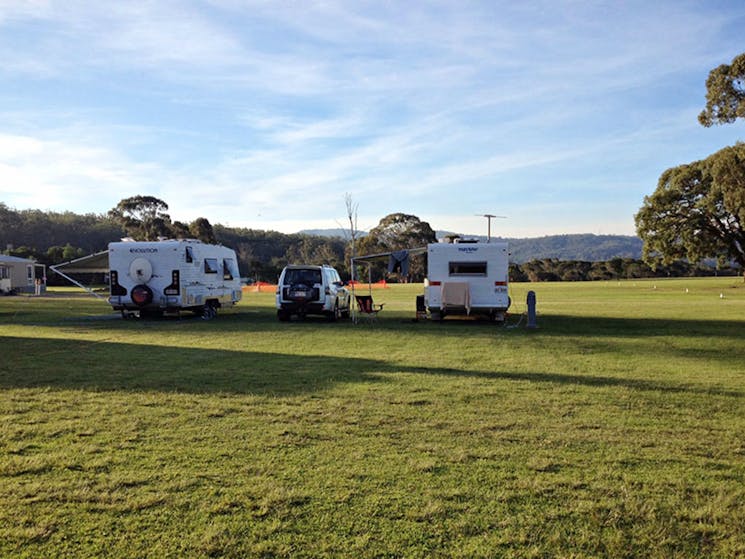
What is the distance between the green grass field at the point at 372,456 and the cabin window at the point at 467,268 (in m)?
6.70

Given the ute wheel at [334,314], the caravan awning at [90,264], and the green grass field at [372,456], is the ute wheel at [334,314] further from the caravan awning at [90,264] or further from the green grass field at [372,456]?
the green grass field at [372,456]

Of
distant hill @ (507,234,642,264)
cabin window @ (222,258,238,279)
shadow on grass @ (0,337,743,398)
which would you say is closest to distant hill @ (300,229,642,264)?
distant hill @ (507,234,642,264)

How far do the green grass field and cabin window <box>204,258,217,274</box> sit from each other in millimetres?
8959

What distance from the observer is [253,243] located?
93.5 meters

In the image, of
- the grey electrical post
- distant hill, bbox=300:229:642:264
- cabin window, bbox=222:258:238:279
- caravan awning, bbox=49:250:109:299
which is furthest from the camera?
distant hill, bbox=300:229:642:264

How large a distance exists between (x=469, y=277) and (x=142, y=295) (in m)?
9.03

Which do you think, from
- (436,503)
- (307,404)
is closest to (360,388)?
(307,404)

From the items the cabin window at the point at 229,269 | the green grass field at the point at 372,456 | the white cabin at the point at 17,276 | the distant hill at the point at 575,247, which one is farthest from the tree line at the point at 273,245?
the distant hill at the point at 575,247

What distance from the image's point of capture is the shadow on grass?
783 cm

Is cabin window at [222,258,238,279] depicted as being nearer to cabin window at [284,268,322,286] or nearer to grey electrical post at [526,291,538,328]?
cabin window at [284,268,322,286]

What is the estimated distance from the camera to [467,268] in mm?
17281

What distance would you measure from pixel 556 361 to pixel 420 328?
6.14 meters

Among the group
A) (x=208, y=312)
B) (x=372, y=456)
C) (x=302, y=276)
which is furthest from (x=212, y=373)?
(x=208, y=312)

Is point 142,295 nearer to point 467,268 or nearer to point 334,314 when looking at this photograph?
point 334,314
